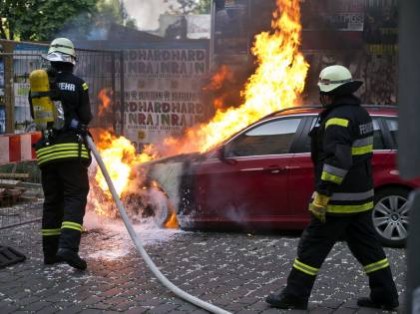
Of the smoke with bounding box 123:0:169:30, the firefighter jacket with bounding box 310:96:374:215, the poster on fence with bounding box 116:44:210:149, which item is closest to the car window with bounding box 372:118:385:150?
the firefighter jacket with bounding box 310:96:374:215

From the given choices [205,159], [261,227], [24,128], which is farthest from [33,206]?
[261,227]

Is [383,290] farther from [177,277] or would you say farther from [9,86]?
[9,86]

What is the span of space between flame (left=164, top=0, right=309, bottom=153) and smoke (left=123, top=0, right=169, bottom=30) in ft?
6.36

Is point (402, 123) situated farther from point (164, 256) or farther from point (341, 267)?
point (164, 256)

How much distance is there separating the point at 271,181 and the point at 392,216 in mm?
1391

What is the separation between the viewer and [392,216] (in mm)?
7074

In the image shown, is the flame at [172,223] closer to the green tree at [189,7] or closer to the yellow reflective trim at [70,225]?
the yellow reflective trim at [70,225]

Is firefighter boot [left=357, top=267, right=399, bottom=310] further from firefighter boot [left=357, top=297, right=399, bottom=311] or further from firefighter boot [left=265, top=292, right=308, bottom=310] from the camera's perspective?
firefighter boot [left=265, top=292, right=308, bottom=310]

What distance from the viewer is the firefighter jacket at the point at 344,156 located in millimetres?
4742

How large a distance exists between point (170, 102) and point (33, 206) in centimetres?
356

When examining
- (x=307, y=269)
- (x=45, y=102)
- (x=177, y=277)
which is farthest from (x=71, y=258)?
(x=307, y=269)

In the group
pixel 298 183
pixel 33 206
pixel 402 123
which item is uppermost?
pixel 402 123

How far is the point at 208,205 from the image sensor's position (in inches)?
304

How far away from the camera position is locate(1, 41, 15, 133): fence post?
26.5 ft
